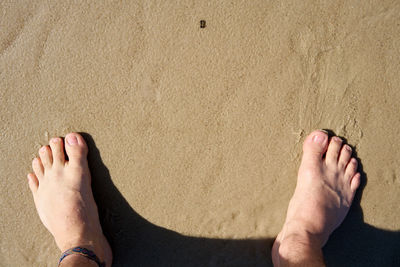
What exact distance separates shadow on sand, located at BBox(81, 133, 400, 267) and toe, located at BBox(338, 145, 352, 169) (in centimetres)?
21

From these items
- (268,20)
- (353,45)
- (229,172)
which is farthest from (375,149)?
(268,20)

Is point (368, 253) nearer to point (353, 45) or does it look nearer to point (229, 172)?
point (229, 172)

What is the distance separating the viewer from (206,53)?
1461mm

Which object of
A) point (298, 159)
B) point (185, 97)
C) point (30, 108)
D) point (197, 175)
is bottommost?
point (197, 175)

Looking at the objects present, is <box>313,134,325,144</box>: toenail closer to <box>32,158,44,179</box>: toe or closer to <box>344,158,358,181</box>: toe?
<box>344,158,358,181</box>: toe

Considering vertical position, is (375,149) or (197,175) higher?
(375,149)

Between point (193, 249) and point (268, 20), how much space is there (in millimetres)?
1406

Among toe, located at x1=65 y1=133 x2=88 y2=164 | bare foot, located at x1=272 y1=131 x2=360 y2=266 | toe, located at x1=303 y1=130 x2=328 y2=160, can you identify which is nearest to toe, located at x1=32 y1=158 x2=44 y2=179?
toe, located at x1=65 y1=133 x2=88 y2=164

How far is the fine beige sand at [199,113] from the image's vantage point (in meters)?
1.45

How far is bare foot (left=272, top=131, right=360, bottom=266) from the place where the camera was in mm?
1481

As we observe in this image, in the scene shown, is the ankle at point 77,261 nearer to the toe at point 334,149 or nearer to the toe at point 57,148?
the toe at point 57,148

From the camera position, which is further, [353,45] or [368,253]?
[368,253]

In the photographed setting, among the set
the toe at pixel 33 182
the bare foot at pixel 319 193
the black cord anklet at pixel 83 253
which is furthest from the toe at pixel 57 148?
the bare foot at pixel 319 193

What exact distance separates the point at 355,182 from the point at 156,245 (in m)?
1.25
